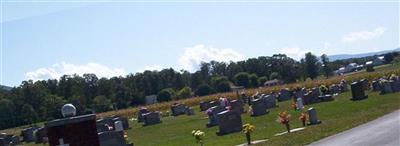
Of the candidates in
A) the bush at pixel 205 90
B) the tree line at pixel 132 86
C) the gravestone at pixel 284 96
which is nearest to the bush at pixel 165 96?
the tree line at pixel 132 86

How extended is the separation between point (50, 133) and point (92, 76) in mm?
127142

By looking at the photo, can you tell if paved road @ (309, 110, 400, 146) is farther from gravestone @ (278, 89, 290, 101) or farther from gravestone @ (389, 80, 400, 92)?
gravestone @ (278, 89, 290, 101)

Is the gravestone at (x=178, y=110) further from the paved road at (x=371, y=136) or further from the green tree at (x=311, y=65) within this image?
the green tree at (x=311, y=65)

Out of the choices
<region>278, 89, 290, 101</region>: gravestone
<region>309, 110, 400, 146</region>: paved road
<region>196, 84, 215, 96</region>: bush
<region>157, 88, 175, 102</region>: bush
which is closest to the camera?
<region>309, 110, 400, 146</region>: paved road

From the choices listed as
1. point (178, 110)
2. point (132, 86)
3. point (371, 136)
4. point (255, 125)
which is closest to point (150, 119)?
point (178, 110)

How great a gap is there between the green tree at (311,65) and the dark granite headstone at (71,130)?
126 metres

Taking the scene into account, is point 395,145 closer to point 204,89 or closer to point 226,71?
point 204,89

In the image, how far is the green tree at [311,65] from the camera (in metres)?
134

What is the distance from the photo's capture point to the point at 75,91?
11625 centimetres

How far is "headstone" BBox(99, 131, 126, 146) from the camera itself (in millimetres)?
23039

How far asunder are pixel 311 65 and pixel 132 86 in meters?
39.7

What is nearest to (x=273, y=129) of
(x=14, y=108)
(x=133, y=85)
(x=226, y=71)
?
(x=14, y=108)

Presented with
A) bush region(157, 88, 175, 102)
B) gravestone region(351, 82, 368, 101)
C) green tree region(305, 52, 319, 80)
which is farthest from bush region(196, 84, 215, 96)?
gravestone region(351, 82, 368, 101)

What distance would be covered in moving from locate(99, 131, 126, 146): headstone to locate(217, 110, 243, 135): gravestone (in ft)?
17.5
